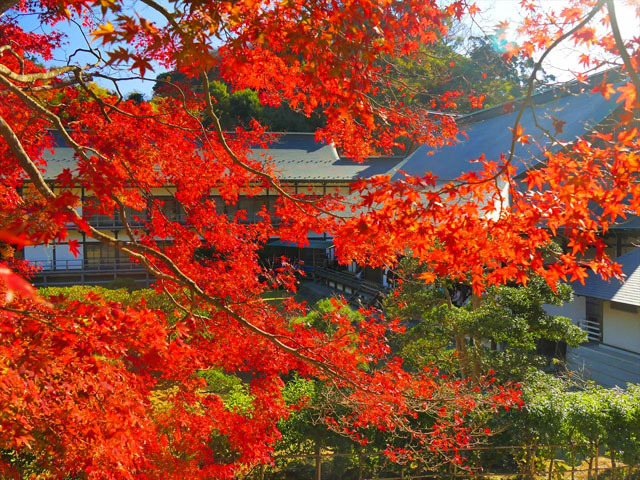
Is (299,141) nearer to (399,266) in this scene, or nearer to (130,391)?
(399,266)

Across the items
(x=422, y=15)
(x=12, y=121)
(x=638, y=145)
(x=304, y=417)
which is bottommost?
(x=304, y=417)

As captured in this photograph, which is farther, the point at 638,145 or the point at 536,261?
the point at 536,261

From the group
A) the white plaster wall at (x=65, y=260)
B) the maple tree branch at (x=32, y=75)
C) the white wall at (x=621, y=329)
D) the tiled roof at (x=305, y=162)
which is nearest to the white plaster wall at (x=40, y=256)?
the white plaster wall at (x=65, y=260)

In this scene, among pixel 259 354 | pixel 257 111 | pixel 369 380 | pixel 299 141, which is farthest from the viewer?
pixel 257 111

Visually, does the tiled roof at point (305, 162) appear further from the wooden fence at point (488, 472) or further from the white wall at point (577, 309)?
the wooden fence at point (488, 472)

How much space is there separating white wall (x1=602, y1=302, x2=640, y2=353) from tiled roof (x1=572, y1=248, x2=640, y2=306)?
0.61 m

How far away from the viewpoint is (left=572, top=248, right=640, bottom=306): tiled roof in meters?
10.4

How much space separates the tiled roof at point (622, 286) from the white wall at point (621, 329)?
61cm

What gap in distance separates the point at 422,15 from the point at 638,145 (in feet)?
8.02

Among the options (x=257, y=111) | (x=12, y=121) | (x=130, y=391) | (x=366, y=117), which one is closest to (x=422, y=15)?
(x=366, y=117)

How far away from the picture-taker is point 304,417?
610cm

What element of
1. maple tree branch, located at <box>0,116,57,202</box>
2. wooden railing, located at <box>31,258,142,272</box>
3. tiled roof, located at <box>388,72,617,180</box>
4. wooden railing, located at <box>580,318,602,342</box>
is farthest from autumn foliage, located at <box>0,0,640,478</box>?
wooden railing, located at <box>31,258,142,272</box>

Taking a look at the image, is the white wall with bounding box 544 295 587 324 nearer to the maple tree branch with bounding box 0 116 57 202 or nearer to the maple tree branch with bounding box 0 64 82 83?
the maple tree branch with bounding box 0 64 82 83

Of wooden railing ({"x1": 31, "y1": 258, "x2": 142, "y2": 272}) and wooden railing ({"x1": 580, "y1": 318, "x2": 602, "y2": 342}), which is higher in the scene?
wooden railing ({"x1": 31, "y1": 258, "x2": 142, "y2": 272})
